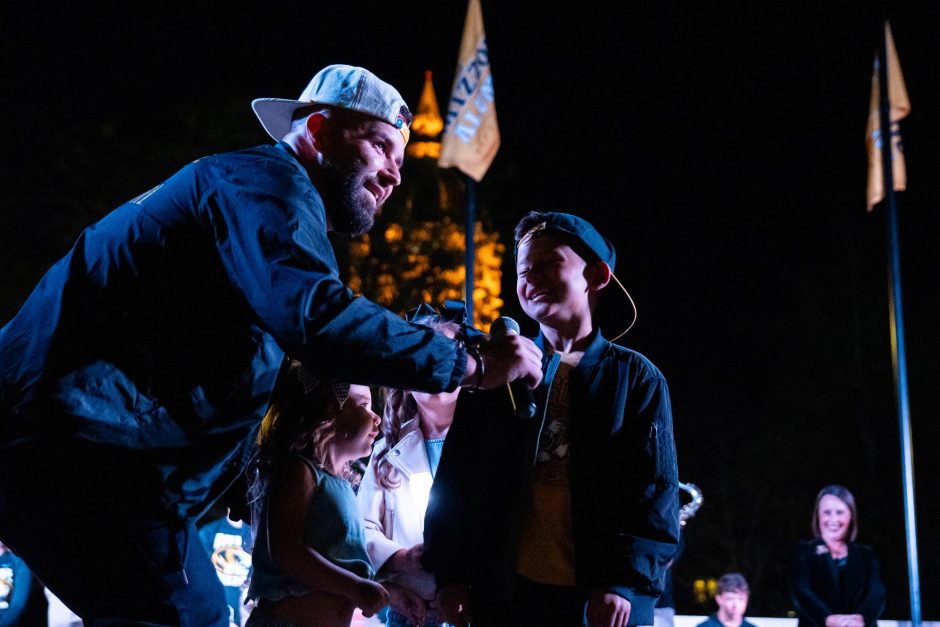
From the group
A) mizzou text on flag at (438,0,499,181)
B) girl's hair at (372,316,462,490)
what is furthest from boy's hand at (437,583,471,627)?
mizzou text on flag at (438,0,499,181)

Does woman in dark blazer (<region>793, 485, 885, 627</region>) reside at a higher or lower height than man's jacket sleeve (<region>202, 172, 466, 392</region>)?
lower

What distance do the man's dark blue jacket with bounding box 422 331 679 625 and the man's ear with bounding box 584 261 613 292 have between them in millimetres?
351

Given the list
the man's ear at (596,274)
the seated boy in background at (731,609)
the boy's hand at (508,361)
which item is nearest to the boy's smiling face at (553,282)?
the man's ear at (596,274)

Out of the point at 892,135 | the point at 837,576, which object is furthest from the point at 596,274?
the point at 892,135

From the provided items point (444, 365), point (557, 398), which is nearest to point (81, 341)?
point (444, 365)

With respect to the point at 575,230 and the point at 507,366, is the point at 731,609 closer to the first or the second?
the point at 575,230

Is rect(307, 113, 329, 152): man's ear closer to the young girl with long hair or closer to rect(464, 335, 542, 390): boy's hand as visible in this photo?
rect(464, 335, 542, 390): boy's hand

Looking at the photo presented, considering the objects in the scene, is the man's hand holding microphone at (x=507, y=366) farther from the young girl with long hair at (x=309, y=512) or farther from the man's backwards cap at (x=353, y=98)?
the young girl with long hair at (x=309, y=512)

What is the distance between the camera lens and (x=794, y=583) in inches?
328

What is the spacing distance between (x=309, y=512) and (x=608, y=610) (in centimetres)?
107

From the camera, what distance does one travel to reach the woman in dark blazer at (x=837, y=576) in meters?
8.03

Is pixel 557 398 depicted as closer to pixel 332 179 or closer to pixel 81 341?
pixel 332 179

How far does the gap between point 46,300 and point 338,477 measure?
154 centimetres

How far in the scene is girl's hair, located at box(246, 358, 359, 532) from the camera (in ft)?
12.0
